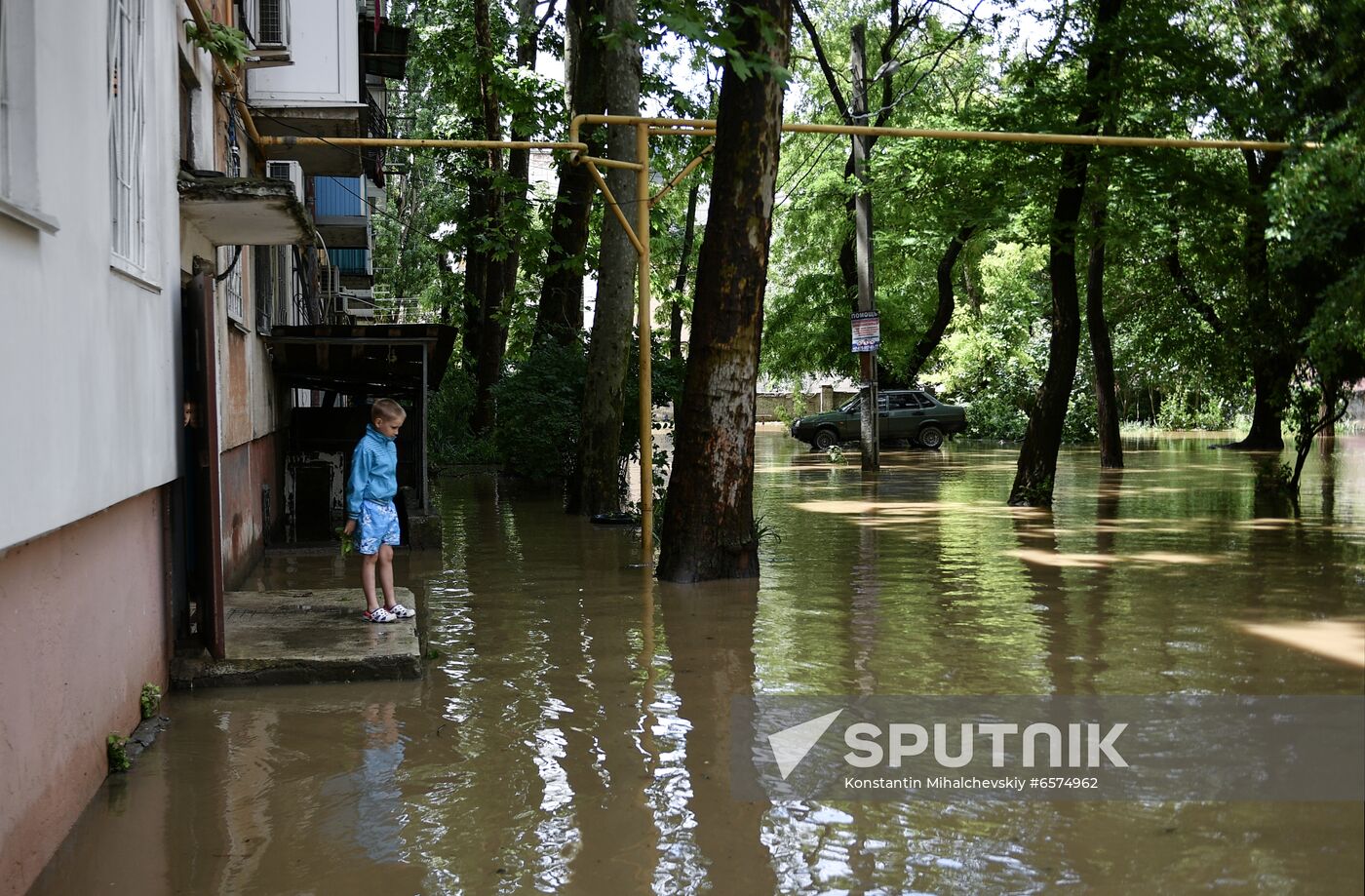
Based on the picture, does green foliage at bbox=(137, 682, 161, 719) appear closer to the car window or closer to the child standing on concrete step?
the child standing on concrete step

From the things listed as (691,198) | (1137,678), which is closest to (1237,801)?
(1137,678)

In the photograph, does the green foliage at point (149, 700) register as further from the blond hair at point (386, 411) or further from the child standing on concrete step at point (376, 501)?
the blond hair at point (386, 411)

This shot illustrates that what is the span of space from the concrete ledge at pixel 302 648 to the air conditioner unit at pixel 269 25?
5839 millimetres

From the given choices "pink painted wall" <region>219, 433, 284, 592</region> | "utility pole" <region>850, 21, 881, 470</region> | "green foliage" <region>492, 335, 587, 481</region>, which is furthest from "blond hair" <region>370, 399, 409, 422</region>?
"utility pole" <region>850, 21, 881, 470</region>

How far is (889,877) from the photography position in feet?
15.1

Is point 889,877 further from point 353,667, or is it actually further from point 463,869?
point 353,667

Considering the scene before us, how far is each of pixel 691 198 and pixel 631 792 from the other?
32.7 meters

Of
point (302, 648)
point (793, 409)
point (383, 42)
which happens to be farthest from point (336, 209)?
point (793, 409)

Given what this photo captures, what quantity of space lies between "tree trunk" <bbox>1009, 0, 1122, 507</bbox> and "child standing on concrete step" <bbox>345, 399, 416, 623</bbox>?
10.9 m

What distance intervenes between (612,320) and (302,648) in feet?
31.1

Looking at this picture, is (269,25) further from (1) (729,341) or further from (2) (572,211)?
(2) (572,211)

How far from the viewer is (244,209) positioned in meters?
8.89

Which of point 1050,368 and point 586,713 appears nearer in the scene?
point 586,713

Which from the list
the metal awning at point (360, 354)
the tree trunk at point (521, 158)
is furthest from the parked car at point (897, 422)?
the metal awning at point (360, 354)
